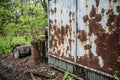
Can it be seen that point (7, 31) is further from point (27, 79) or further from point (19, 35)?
point (27, 79)

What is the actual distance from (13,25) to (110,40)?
25.0 ft

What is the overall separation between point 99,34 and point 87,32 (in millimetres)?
516

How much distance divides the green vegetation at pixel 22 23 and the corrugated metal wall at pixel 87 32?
2.17 meters

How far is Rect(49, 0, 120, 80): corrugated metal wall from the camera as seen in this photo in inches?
185

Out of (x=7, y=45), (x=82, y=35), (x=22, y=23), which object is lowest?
(x=7, y=45)

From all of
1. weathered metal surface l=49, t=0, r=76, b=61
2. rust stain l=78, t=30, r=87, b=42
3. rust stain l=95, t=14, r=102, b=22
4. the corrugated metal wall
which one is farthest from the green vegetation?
rust stain l=95, t=14, r=102, b=22

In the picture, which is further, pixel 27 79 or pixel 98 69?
pixel 27 79

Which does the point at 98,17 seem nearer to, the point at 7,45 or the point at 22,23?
the point at 22,23

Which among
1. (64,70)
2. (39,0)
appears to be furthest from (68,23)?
(39,0)

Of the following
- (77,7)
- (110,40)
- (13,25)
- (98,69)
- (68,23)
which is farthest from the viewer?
(13,25)

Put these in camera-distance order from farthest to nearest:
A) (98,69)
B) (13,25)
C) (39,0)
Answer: (39,0)
(13,25)
(98,69)

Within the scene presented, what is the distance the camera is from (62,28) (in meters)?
6.72

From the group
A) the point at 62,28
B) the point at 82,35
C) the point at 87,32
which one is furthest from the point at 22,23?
the point at 87,32

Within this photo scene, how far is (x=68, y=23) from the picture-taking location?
638cm
